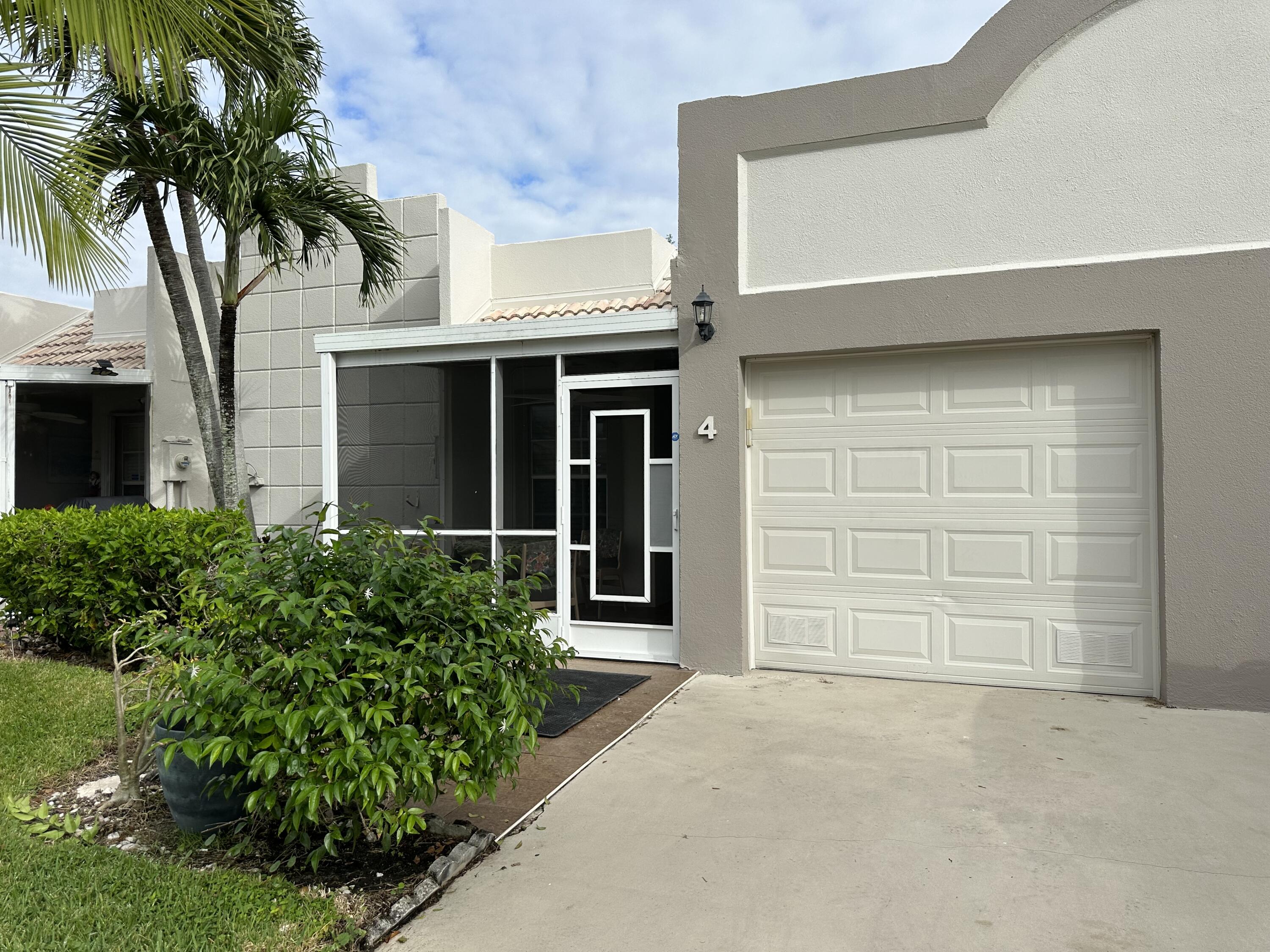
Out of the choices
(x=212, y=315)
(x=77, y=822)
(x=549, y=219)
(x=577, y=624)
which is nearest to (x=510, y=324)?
(x=577, y=624)

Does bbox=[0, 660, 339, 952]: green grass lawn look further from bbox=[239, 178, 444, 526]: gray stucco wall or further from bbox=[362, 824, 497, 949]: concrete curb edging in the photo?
bbox=[239, 178, 444, 526]: gray stucco wall

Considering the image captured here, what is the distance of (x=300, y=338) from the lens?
1159 cm

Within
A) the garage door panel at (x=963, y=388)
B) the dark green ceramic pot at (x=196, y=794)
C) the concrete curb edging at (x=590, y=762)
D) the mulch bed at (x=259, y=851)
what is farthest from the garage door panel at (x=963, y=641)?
the dark green ceramic pot at (x=196, y=794)

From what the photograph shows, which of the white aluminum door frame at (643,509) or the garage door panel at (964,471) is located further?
the white aluminum door frame at (643,509)

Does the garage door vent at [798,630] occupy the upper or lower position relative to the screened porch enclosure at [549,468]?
lower

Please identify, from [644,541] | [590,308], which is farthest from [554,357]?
[590,308]

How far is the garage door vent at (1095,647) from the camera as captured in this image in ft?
19.6

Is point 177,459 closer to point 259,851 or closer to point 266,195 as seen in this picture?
point 266,195

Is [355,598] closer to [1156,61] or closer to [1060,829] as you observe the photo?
[1060,829]

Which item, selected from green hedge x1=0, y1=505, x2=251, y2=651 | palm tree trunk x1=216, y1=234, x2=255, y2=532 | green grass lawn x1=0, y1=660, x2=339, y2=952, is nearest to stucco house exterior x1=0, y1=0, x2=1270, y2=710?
palm tree trunk x1=216, y1=234, x2=255, y2=532

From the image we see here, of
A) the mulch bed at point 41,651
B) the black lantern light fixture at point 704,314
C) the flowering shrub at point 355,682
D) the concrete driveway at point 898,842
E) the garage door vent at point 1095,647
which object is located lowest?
the concrete driveway at point 898,842

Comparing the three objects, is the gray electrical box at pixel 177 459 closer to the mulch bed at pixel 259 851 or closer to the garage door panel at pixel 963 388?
the mulch bed at pixel 259 851

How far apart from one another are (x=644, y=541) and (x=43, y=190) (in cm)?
457

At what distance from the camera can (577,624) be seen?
741 centimetres
